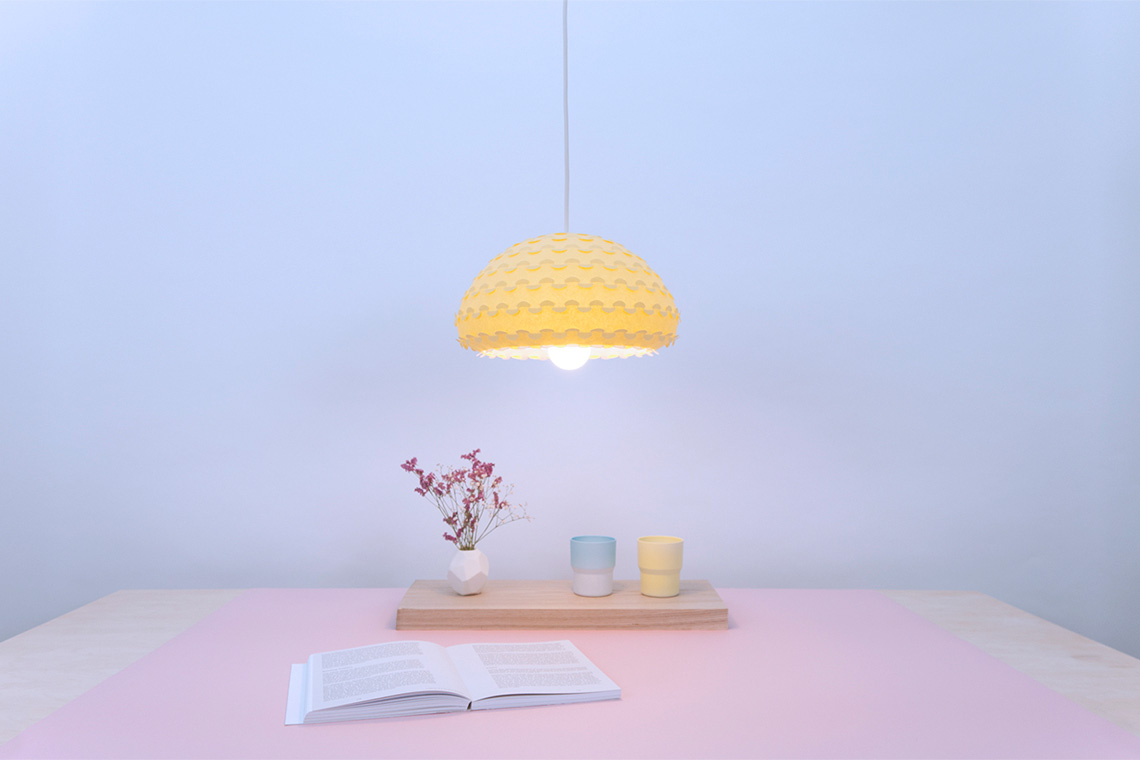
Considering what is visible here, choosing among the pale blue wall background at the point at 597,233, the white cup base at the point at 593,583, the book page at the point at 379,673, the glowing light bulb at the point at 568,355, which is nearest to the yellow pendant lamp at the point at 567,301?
the glowing light bulb at the point at 568,355

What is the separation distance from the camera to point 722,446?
225 centimetres

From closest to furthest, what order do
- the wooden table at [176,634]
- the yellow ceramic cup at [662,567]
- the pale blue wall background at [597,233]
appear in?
the wooden table at [176,634]
the yellow ceramic cup at [662,567]
the pale blue wall background at [597,233]

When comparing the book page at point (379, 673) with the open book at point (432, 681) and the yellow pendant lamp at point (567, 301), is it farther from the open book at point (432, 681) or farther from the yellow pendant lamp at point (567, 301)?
the yellow pendant lamp at point (567, 301)

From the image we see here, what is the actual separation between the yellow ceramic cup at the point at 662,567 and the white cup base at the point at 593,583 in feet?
0.31

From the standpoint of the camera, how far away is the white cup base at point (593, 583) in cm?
179

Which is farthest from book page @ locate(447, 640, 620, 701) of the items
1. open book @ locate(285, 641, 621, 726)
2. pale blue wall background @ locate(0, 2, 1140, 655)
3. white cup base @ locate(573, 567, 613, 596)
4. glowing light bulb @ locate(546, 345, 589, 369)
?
pale blue wall background @ locate(0, 2, 1140, 655)

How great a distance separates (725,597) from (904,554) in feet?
2.11

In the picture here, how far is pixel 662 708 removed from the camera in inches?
47.6

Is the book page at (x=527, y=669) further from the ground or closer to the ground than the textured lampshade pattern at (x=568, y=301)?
closer to the ground

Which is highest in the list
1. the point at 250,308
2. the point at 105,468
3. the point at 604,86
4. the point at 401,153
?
the point at 604,86

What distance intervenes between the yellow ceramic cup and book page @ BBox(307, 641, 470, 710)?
55 cm

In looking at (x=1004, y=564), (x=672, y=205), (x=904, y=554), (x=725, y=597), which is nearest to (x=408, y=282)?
(x=672, y=205)

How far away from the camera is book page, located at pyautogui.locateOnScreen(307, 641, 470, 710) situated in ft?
3.92

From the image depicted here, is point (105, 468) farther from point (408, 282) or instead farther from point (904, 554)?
point (904, 554)
